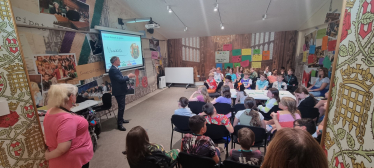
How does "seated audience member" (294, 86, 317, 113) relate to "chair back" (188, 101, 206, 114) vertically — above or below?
above

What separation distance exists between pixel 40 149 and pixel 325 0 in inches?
251

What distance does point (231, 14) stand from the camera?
5.25 metres

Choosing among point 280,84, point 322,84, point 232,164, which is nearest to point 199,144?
point 232,164

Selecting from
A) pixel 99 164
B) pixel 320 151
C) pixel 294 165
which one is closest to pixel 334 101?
pixel 320 151

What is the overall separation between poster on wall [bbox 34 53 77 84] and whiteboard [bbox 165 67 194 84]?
478cm

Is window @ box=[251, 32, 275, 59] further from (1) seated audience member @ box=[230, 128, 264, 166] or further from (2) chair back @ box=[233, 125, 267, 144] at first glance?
(1) seated audience member @ box=[230, 128, 264, 166]

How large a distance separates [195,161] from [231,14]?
5.01 meters

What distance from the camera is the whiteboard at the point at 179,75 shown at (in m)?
7.88

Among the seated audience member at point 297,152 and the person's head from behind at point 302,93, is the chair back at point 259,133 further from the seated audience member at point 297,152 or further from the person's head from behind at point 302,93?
the person's head from behind at point 302,93

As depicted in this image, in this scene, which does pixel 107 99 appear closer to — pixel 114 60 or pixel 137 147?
pixel 114 60

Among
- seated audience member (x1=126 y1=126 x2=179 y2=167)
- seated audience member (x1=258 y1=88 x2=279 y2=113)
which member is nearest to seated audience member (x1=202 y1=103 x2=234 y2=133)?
seated audience member (x1=258 y1=88 x2=279 y2=113)

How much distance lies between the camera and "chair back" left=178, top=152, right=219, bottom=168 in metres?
1.46

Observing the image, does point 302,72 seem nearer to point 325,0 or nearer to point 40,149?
point 325,0

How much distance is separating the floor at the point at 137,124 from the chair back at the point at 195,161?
1328 millimetres
